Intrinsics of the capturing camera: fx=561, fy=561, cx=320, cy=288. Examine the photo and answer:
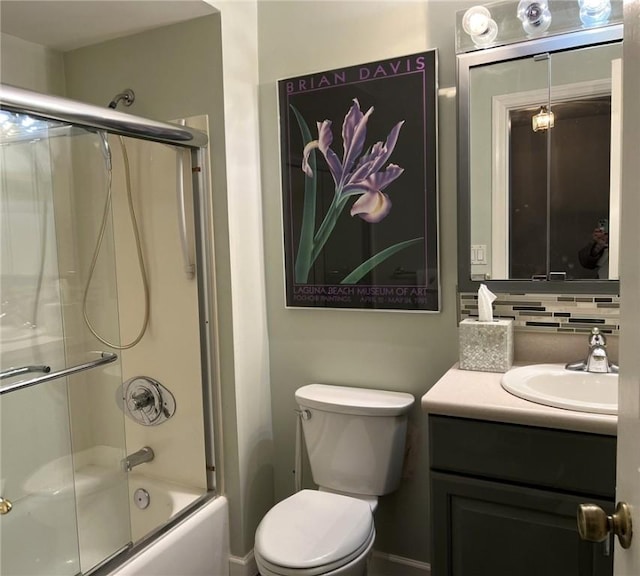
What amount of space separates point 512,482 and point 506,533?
5.6 inches

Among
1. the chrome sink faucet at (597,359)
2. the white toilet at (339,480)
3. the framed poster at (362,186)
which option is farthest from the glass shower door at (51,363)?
the chrome sink faucet at (597,359)

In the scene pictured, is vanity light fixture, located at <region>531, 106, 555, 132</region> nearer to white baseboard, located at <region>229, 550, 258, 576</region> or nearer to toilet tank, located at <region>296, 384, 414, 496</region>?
toilet tank, located at <region>296, 384, 414, 496</region>

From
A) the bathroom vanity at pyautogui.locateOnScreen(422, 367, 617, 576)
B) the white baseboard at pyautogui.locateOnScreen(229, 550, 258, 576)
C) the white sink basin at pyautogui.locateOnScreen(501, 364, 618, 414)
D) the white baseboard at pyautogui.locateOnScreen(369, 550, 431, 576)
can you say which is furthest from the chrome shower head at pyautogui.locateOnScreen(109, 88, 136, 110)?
the white baseboard at pyautogui.locateOnScreen(369, 550, 431, 576)

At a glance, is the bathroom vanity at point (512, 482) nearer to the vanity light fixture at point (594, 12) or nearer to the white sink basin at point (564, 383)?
the white sink basin at point (564, 383)

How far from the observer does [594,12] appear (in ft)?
5.63

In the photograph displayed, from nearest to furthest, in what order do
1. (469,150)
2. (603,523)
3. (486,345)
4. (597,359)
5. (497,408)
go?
(603,523)
(497,408)
(597,359)
(486,345)
(469,150)

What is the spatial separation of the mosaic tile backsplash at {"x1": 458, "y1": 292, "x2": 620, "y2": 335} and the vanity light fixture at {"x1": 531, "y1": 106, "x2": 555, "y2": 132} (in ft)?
1.79

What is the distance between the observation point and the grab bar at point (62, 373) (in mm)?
1866

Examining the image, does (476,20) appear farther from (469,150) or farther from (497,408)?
(497,408)

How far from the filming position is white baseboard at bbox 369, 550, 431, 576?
84.5 inches

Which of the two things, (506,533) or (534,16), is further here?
(534,16)

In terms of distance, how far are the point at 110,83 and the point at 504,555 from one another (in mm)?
2188

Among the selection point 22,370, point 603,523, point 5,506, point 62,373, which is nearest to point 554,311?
point 603,523

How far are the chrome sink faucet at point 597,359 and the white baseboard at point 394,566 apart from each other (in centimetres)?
100
